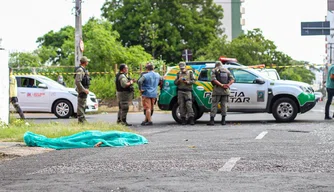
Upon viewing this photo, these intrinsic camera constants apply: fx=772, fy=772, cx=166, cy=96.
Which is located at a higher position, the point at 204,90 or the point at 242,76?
the point at 242,76

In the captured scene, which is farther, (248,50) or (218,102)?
(248,50)

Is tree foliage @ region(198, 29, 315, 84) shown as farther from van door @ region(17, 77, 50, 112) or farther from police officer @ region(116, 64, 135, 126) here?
police officer @ region(116, 64, 135, 126)

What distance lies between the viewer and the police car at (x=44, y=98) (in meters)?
26.7

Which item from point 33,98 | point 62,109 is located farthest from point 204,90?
point 33,98

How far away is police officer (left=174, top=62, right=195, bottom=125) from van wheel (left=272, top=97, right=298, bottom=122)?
2.31 m

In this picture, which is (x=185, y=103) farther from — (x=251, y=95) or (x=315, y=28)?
(x=315, y=28)

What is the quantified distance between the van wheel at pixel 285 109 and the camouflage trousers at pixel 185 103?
2.29 meters

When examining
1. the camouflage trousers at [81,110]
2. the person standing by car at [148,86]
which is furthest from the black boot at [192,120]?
the camouflage trousers at [81,110]

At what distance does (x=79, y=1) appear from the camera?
109 feet

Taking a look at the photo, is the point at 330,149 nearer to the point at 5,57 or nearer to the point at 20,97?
the point at 5,57

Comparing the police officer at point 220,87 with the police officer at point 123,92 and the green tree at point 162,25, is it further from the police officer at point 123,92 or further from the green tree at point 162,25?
the green tree at point 162,25

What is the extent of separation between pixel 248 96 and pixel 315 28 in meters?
28.7

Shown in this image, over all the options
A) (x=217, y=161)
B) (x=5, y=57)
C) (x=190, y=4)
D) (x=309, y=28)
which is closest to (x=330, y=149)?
(x=217, y=161)

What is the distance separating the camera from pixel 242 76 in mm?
21328
